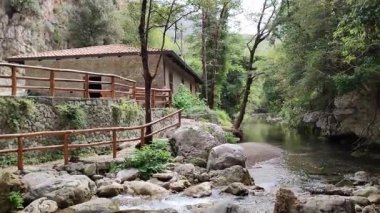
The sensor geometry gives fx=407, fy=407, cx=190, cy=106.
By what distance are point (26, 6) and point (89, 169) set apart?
21.9m

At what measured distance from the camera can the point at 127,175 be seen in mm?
11984

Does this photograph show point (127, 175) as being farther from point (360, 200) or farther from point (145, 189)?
point (360, 200)

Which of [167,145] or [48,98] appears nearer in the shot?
[48,98]

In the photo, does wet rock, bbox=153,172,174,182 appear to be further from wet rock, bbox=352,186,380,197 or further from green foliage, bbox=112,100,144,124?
wet rock, bbox=352,186,380,197

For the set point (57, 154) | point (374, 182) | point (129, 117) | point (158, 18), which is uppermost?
point (158, 18)

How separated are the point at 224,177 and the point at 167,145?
3.54m

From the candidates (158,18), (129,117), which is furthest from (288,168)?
(158,18)

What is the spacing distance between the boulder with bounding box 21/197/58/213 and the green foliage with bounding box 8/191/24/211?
0.30 m

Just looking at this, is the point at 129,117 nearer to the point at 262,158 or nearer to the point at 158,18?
the point at 158,18

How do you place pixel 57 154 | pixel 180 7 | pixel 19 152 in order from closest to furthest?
pixel 19 152
pixel 57 154
pixel 180 7

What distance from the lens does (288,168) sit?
634 inches

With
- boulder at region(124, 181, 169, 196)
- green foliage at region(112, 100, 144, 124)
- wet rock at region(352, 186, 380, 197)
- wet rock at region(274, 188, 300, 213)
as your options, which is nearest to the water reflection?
wet rock at region(352, 186, 380, 197)

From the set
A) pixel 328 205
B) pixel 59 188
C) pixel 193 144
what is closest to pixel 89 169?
pixel 59 188

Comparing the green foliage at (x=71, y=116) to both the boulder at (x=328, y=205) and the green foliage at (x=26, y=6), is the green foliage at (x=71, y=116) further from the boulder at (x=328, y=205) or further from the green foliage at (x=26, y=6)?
the green foliage at (x=26, y=6)
